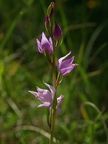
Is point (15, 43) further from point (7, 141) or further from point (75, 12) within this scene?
point (7, 141)

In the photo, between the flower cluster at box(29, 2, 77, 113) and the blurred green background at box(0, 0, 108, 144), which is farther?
the blurred green background at box(0, 0, 108, 144)

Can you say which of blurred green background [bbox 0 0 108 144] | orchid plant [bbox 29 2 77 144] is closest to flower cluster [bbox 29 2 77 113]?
orchid plant [bbox 29 2 77 144]

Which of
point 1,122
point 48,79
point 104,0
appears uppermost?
point 104,0

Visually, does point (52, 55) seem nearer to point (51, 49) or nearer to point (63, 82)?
point (51, 49)

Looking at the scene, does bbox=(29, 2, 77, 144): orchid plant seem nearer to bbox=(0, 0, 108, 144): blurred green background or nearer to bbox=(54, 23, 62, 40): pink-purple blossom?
bbox=(54, 23, 62, 40): pink-purple blossom

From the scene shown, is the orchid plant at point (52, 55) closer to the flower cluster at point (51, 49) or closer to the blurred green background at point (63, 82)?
the flower cluster at point (51, 49)

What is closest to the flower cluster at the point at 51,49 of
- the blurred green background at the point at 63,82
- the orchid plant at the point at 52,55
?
the orchid plant at the point at 52,55

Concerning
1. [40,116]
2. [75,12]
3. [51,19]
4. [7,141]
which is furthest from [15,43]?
[51,19]

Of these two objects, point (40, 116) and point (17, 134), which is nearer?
point (17, 134)

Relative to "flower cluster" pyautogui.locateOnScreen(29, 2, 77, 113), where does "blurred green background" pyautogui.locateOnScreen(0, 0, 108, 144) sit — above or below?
above
